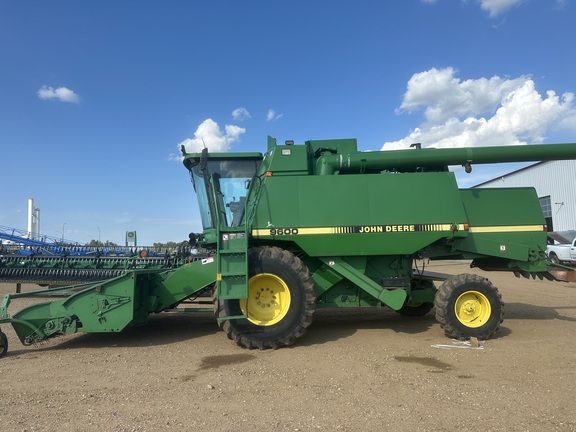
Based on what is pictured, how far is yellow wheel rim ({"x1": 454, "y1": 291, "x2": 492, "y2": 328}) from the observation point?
6.53 m

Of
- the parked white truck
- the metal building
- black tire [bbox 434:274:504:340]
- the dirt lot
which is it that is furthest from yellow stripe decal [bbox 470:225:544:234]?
the metal building

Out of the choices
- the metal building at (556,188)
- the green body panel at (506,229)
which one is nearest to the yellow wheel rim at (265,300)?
the green body panel at (506,229)

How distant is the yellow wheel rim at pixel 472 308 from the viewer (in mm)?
6526

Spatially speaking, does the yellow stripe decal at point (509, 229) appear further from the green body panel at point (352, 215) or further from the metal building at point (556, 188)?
the metal building at point (556, 188)

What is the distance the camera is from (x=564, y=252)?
790 inches

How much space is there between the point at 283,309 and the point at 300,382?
1735 mm

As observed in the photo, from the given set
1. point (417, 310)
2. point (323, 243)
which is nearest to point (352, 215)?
point (323, 243)

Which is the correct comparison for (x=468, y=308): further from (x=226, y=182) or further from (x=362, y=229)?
(x=226, y=182)

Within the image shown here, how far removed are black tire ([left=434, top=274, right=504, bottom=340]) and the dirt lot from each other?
Answer: 0.29m

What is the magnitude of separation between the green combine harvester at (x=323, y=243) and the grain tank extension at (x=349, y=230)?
17mm

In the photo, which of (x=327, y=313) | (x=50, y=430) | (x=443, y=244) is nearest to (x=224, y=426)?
(x=50, y=430)

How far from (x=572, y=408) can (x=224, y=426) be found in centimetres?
326

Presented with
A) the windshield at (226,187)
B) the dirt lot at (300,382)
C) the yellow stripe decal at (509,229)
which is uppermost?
the windshield at (226,187)

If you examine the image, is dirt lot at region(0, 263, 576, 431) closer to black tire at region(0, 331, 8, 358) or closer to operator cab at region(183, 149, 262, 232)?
black tire at region(0, 331, 8, 358)
